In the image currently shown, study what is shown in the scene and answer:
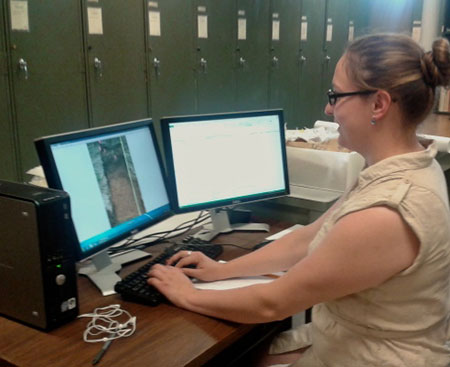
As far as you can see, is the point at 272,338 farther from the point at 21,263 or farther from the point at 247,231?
the point at 21,263

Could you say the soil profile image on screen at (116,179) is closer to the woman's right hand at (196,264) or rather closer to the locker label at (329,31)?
the woman's right hand at (196,264)

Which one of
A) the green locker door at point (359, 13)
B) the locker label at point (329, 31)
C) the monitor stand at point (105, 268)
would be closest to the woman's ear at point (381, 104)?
the monitor stand at point (105, 268)

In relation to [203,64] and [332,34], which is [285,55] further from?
[203,64]

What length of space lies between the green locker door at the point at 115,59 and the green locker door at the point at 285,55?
→ 173 centimetres

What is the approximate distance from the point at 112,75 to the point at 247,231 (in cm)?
230

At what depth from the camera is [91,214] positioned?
1.29 m

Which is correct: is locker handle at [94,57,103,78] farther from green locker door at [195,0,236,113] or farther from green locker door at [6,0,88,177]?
green locker door at [195,0,236,113]

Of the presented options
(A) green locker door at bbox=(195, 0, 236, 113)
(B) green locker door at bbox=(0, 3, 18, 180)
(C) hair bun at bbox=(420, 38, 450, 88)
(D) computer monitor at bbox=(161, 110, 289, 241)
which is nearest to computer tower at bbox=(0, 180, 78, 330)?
(D) computer monitor at bbox=(161, 110, 289, 241)

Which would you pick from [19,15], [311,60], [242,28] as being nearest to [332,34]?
[311,60]

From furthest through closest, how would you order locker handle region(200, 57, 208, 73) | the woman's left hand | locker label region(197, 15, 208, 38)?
locker handle region(200, 57, 208, 73) < locker label region(197, 15, 208, 38) < the woman's left hand

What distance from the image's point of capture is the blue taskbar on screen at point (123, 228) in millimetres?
1268

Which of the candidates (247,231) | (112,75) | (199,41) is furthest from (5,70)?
(247,231)

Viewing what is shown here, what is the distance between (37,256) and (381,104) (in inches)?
30.4

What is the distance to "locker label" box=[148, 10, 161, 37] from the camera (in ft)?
12.7
